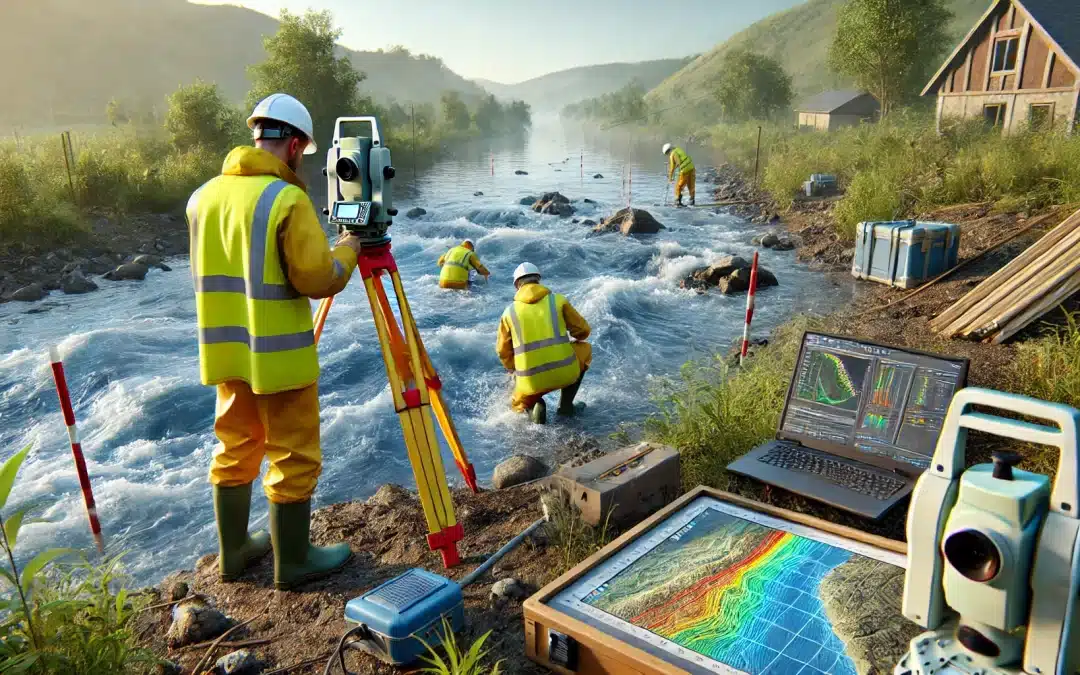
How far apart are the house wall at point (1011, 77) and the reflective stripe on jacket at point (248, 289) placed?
2281 cm

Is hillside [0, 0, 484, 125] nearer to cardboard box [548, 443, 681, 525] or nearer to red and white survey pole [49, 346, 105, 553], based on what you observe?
red and white survey pole [49, 346, 105, 553]

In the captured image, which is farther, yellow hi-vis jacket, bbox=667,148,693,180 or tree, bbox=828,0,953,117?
tree, bbox=828,0,953,117

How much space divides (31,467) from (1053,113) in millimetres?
26914

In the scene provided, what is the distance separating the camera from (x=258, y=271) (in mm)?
3457

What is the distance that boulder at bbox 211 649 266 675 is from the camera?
314 centimetres

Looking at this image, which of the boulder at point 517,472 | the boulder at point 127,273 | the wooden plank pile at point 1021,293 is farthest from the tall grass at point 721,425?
the boulder at point 127,273

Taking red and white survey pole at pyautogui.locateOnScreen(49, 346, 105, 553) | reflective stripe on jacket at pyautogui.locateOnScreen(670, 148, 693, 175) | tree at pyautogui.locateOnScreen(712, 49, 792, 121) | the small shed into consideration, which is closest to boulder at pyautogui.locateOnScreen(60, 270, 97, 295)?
red and white survey pole at pyautogui.locateOnScreen(49, 346, 105, 553)

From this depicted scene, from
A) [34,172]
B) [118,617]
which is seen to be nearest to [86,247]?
[34,172]

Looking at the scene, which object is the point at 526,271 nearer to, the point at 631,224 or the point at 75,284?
the point at 75,284

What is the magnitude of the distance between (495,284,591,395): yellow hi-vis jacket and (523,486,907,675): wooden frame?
3.63 meters

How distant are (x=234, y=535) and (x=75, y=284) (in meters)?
11.3

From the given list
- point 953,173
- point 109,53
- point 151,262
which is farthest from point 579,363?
point 109,53

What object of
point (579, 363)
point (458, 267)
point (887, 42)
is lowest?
point (579, 363)

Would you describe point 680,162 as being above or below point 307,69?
below
